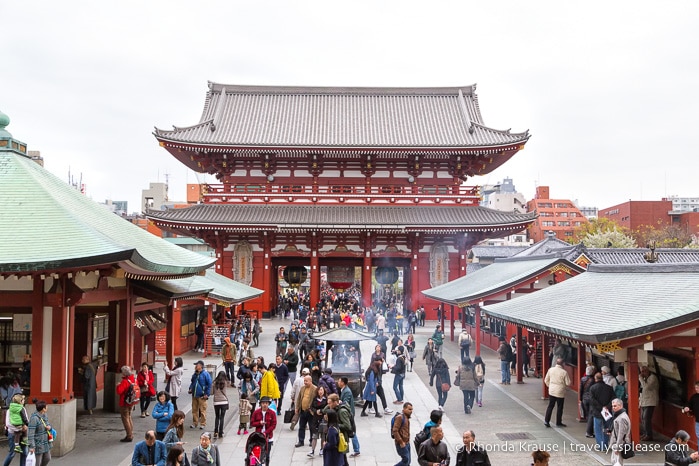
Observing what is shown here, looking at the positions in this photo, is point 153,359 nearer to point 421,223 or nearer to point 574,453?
point 574,453

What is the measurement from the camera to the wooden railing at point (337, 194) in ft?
127

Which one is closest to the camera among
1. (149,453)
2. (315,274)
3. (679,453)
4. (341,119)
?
(679,453)

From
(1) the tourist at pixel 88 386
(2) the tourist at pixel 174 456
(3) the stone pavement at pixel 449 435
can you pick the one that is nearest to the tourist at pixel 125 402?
(3) the stone pavement at pixel 449 435

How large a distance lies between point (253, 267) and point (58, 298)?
86.0ft

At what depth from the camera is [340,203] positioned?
127 feet

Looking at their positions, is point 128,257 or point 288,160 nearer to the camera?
point 128,257

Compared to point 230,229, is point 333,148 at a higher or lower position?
higher

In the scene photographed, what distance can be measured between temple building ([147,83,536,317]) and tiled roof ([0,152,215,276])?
20913 millimetres

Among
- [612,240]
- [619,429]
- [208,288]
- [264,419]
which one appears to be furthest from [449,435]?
[612,240]

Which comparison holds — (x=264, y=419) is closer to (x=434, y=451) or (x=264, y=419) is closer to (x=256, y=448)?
(x=256, y=448)

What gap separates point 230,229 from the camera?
35.9 metres

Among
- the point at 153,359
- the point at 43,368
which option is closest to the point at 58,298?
the point at 43,368

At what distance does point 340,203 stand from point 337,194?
0.65 metres

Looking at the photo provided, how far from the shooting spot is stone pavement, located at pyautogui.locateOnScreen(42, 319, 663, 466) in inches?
455
